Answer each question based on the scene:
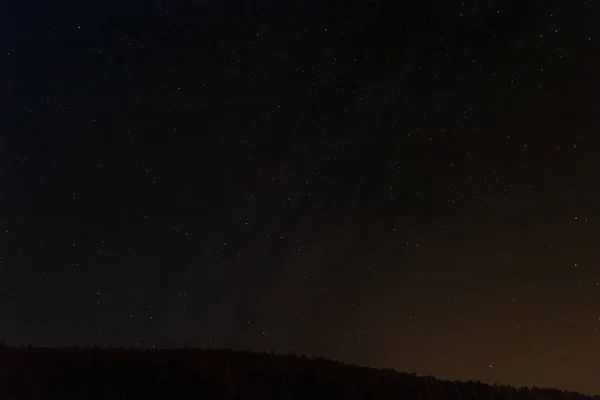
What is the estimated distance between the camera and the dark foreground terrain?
8.03 m

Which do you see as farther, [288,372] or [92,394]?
[288,372]

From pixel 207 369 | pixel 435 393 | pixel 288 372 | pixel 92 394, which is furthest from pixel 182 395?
pixel 435 393

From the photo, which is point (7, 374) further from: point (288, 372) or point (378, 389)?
point (378, 389)

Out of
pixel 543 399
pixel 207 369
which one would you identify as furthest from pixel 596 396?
pixel 207 369

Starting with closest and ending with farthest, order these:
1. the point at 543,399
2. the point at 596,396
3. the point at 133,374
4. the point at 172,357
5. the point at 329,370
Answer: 1. the point at 133,374
2. the point at 172,357
3. the point at 329,370
4. the point at 543,399
5. the point at 596,396

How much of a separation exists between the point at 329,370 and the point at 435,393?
5.90 feet

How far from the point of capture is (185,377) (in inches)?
339

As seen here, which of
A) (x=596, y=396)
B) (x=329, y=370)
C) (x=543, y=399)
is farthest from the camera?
(x=596, y=396)

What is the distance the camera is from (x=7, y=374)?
26.0 ft

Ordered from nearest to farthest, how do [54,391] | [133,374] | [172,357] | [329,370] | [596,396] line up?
1. [54,391]
2. [133,374]
3. [172,357]
4. [329,370]
5. [596,396]

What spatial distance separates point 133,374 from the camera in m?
8.47

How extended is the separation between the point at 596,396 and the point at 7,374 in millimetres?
11313

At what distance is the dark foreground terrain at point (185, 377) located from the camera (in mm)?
8031

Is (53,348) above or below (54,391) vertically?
above
